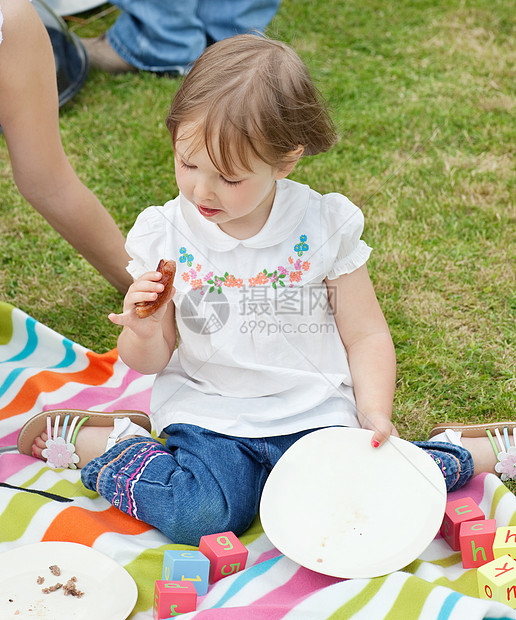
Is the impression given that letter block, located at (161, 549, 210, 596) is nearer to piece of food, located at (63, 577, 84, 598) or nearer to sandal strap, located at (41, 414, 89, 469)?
piece of food, located at (63, 577, 84, 598)

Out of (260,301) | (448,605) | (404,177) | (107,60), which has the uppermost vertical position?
(260,301)

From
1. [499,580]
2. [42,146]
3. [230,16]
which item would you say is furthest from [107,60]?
[499,580]

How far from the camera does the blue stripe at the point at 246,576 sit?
3.69 feet

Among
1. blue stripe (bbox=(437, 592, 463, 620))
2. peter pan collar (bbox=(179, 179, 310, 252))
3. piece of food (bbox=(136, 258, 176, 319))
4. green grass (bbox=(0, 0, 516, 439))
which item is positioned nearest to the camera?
blue stripe (bbox=(437, 592, 463, 620))

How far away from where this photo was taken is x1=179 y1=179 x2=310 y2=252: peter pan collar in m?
1.37

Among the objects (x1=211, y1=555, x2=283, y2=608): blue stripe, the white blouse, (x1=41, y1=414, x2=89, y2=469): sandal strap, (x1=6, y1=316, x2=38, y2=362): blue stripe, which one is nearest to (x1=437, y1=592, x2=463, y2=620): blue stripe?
(x1=211, y1=555, x2=283, y2=608): blue stripe

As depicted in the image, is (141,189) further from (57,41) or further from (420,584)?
(420,584)

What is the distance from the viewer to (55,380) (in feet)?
5.53

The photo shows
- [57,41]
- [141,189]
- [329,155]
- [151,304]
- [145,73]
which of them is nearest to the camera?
[151,304]

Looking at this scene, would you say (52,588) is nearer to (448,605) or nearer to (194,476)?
(194,476)

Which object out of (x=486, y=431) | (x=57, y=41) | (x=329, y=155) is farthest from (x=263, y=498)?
(x=57, y=41)

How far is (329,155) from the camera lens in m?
2.65

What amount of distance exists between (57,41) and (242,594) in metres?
2.40

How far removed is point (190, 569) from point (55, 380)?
2.24 feet
